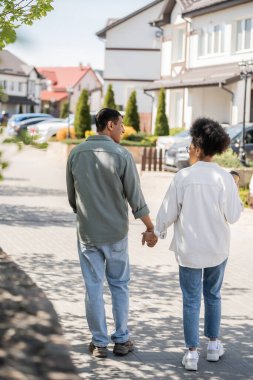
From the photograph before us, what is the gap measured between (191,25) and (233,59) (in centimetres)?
426

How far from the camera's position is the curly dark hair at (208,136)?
5773mm

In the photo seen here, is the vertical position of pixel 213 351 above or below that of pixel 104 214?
below

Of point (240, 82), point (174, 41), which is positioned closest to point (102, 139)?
point (240, 82)

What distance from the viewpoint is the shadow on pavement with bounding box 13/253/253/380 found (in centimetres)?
562

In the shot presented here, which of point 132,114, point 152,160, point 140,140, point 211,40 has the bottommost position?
point 152,160

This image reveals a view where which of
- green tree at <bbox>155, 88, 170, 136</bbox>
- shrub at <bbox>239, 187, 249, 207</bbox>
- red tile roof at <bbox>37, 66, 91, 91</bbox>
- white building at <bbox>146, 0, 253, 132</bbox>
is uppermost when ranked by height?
red tile roof at <bbox>37, 66, 91, 91</bbox>

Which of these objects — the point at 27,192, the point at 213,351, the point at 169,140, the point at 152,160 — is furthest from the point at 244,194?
the point at 213,351

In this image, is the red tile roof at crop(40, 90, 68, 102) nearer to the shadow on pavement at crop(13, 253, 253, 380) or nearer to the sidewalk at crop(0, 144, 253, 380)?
the sidewalk at crop(0, 144, 253, 380)

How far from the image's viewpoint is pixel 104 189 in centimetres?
586

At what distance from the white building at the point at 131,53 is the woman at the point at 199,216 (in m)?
46.9

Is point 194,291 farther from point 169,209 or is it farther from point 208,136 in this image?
point 208,136

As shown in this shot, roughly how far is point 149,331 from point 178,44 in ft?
115

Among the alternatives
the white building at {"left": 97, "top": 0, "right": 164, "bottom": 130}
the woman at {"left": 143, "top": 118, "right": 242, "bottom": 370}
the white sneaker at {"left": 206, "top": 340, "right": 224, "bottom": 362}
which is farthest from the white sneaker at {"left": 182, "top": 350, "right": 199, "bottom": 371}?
the white building at {"left": 97, "top": 0, "right": 164, "bottom": 130}

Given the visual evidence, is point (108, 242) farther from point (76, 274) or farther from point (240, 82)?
point (240, 82)
